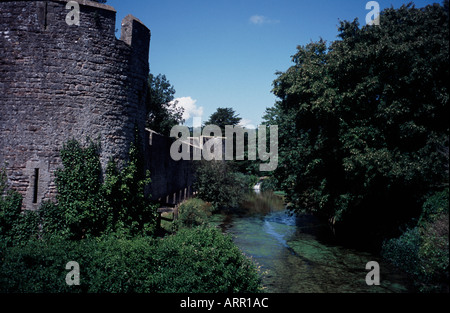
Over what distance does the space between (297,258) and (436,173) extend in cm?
679

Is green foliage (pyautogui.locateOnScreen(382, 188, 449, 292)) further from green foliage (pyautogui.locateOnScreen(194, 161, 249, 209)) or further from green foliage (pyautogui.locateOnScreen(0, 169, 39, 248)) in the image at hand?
green foliage (pyautogui.locateOnScreen(194, 161, 249, 209))

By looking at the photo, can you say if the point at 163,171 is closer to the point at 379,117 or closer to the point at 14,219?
the point at 14,219

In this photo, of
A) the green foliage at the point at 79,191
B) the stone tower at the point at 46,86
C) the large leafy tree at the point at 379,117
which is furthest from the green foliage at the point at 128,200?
the large leafy tree at the point at 379,117

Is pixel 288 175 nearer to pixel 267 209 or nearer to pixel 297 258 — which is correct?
pixel 297 258

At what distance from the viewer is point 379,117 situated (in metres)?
11.2

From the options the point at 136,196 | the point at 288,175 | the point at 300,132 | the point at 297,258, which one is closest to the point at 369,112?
the point at 300,132

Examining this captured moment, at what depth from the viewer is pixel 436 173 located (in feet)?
29.2

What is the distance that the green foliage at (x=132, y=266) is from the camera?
562 centimetres

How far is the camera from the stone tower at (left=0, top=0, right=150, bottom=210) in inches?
297

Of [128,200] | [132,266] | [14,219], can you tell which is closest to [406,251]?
[132,266]

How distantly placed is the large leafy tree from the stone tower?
29.5 ft

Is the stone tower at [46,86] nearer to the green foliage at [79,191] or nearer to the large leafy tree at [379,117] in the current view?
the green foliage at [79,191]

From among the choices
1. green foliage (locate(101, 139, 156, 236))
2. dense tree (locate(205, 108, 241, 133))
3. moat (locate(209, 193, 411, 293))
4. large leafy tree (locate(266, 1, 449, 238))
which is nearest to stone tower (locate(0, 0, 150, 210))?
green foliage (locate(101, 139, 156, 236))

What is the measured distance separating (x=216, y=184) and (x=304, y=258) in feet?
40.5
